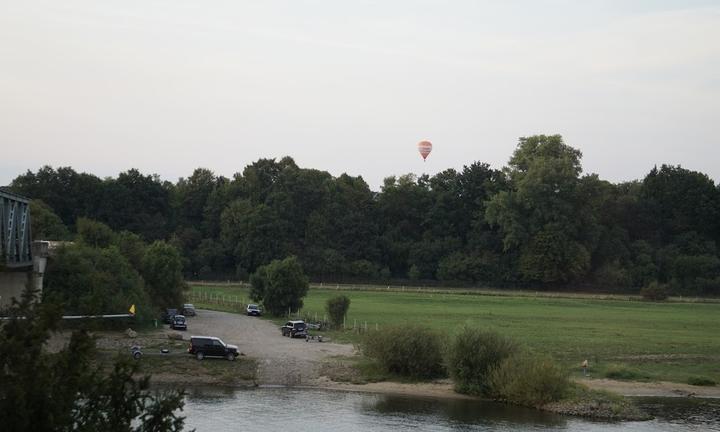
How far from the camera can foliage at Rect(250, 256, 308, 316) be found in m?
97.4

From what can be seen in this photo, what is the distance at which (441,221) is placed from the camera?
563 ft

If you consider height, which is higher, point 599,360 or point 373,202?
point 373,202

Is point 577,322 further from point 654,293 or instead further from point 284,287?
point 654,293

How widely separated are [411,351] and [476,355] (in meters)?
5.58

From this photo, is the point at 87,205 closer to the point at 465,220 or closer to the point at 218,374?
the point at 465,220

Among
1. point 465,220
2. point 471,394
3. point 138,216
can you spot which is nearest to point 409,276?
point 465,220

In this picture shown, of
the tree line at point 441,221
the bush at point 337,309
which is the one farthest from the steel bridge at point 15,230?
the tree line at point 441,221

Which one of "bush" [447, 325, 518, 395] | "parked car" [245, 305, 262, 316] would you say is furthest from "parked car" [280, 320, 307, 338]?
"bush" [447, 325, 518, 395]

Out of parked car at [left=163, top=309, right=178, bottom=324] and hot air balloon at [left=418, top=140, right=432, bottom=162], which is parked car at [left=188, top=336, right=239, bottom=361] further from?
hot air balloon at [left=418, top=140, right=432, bottom=162]

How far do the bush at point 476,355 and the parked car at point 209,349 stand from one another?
15.9 metres

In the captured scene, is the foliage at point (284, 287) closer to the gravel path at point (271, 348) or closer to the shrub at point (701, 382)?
the gravel path at point (271, 348)

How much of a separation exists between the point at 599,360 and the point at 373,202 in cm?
11204

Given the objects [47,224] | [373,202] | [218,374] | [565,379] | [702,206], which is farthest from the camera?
[373,202]

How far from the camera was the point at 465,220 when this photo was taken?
172 meters
